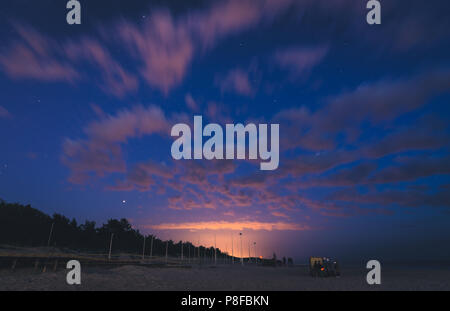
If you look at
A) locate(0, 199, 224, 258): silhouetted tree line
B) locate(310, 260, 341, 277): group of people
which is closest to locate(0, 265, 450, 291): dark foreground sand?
locate(310, 260, 341, 277): group of people

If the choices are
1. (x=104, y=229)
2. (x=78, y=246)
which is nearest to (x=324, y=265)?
(x=78, y=246)

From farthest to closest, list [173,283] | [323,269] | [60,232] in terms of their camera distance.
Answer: [60,232] → [323,269] → [173,283]

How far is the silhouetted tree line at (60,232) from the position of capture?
68.4 m

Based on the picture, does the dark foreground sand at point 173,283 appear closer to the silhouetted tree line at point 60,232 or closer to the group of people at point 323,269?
the group of people at point 323,269

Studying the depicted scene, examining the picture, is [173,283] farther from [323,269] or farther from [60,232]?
[60,232]

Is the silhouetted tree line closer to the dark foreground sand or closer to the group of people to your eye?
the dark foreground sand

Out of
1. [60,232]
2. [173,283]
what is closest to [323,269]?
[173,283]

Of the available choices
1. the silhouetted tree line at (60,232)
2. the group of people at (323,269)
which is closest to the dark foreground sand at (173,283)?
the group of people at (323,269)

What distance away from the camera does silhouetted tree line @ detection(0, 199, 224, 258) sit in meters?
68.4

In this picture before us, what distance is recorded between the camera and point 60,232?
80062 millimetres

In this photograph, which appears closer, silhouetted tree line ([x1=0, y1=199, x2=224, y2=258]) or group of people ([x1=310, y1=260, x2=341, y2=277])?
group of people ([x1=310, y1=260, x2=341, y2=277])

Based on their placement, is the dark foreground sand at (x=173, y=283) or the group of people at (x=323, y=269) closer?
the dark foreground sand at (x=173, y=283)
